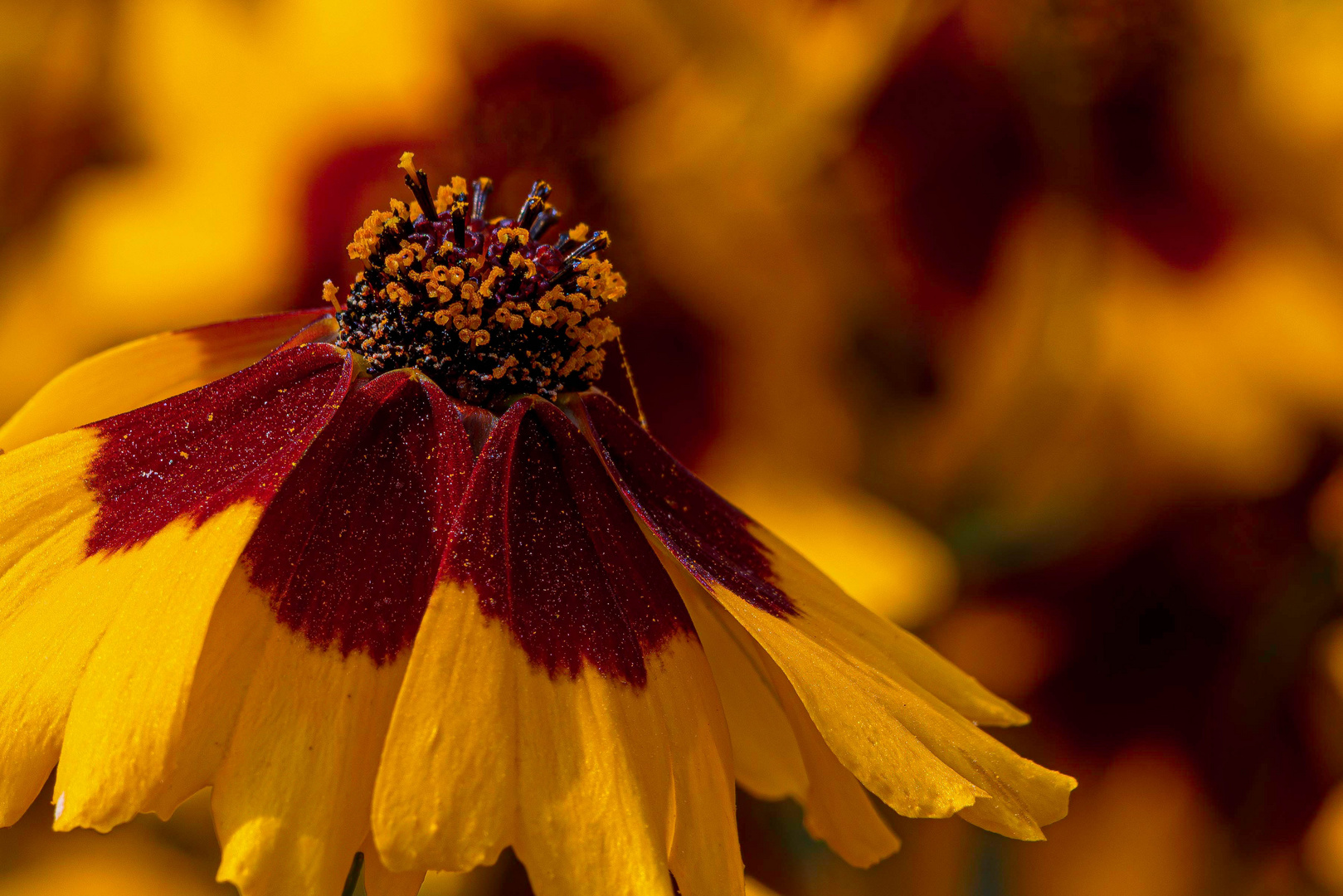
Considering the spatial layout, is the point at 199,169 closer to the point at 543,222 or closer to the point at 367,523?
the point at 543,222

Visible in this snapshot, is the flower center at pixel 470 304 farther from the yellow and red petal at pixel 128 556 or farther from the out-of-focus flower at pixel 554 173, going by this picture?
the out-of-focus flower at pixel 554 173

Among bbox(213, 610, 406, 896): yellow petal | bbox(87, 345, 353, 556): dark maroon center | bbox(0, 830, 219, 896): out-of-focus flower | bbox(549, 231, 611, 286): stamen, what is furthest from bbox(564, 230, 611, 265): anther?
bbox(0, 830, 219, 896): out-of-focus flower

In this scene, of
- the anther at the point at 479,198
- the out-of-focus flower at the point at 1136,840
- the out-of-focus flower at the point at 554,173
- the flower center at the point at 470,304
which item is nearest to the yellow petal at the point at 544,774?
the flower center at the point at 470,304

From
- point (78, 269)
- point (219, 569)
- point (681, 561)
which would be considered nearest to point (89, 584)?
point (219, 569)

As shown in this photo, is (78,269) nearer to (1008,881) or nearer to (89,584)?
(89,584)

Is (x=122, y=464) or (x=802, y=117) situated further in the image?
(x=802, y=117)

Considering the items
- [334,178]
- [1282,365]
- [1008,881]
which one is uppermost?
[1282,365]

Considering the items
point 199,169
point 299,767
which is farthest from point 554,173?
point 299,767
